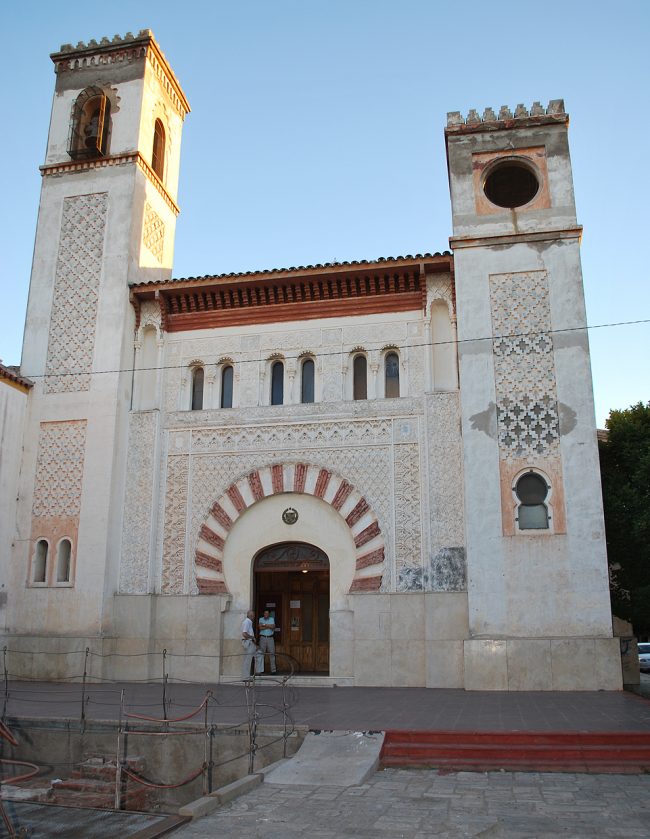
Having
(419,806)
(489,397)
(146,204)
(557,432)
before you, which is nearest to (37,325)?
(146,204)

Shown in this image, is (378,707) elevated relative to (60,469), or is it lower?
lower

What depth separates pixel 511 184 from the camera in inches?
565

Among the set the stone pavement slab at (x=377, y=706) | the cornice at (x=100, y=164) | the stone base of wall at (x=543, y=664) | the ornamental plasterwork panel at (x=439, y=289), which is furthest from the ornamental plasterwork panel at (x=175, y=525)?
the cornice at (x=100, y=164)

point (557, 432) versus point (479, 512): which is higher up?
point (557, 432)

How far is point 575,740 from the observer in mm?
7262

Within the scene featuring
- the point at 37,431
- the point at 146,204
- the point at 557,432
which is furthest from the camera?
the point at 146,204

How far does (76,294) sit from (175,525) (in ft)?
16.7

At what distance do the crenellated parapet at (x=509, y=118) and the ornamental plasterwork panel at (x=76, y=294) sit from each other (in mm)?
7231

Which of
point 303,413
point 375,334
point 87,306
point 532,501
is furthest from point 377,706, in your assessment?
point 87,306

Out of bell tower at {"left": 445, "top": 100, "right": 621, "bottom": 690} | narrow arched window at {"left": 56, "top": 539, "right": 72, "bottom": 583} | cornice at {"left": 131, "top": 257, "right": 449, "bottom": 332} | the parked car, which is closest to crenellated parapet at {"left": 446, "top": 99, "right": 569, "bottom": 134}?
bell tower at {"left": 445, "top": 100, "right": 621, "bottom": 690}

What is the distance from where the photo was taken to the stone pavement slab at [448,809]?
5.10m

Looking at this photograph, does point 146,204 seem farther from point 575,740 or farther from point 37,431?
point 575,740

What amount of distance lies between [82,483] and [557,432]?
8.43 m

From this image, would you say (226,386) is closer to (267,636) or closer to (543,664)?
(267,636)
